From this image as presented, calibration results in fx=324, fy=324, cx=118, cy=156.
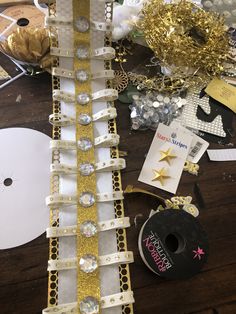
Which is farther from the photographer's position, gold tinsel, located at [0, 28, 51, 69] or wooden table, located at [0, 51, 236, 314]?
gold tinsel, located at [0, 28, 51, 69]

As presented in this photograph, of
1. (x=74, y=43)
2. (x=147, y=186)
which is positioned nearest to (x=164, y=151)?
(x=147, y=186)

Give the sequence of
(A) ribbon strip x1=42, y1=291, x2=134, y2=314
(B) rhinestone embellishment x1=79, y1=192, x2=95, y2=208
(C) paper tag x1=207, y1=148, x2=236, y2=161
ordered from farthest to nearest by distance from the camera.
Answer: (C) paper tag x1=207, y1=148, x2=236, y2=161, (B) rhinestone embellishment x1=79, y1=192, x2=95, y2=208, (A) ribbon strip x1=42, y1=291, x2=134, y2=314

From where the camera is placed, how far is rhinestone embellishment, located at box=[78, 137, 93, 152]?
77 centimetres

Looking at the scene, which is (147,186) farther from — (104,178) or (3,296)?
(3,296)

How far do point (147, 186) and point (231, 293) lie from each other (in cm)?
29

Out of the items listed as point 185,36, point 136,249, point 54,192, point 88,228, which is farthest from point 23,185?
point 185,36

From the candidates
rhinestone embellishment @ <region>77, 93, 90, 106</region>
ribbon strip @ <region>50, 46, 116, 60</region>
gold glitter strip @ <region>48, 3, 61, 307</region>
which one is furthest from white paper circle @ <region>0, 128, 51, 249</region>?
ribbon strip @ <region>50, 46, 116, 60</region>

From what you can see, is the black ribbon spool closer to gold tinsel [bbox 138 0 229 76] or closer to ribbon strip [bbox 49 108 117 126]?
ribbon strip [bbox 49 108 117 126]

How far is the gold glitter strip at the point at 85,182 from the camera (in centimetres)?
64

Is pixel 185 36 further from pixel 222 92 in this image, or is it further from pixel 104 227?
pixel 104 227

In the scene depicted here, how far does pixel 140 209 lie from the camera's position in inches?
28.9

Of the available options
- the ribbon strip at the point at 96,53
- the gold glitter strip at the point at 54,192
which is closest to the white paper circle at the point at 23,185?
the gold glitter strip at the point at 54,192

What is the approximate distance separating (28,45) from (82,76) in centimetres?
15

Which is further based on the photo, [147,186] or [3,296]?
[147,186]
